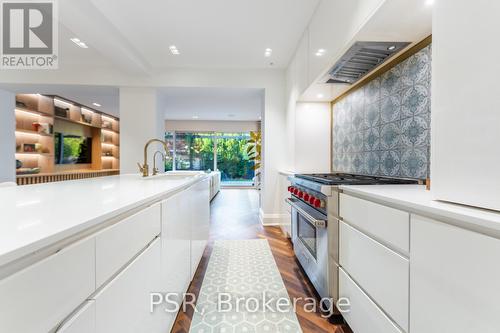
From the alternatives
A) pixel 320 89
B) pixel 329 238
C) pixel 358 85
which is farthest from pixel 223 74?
pixel 329 238

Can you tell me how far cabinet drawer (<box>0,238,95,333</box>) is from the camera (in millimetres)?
417

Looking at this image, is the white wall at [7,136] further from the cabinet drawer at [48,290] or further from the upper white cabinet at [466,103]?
the upper white cabinet at [466,103]

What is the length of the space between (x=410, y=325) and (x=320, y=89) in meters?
2.26

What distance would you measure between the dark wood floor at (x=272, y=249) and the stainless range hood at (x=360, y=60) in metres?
1.81

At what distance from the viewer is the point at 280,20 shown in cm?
271

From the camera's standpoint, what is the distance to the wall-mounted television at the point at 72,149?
238 inches

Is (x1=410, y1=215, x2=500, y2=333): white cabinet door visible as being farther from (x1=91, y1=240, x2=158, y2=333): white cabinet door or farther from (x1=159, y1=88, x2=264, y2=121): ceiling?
(x1=159, y1=88, x2=264, y2=121): ceiling

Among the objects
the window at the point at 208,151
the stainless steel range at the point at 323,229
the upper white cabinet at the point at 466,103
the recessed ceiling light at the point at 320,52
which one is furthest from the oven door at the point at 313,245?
the window at the point at 208,151

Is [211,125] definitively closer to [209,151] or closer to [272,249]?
[209,151]

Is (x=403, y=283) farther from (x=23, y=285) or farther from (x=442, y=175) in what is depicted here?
(x=23, y=285)

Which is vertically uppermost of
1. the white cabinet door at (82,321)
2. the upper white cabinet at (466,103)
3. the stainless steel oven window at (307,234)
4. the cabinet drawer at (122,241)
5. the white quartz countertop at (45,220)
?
the upper white cabinet at (466,103)

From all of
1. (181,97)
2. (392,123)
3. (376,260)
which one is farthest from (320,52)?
(181,97)

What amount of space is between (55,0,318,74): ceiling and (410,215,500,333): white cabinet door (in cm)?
245

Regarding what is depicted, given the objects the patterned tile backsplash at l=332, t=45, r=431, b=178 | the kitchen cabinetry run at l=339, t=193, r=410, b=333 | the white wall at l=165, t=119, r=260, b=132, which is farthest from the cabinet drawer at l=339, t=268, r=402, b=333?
the white wall at l=165, t=119, r=260, b=132
